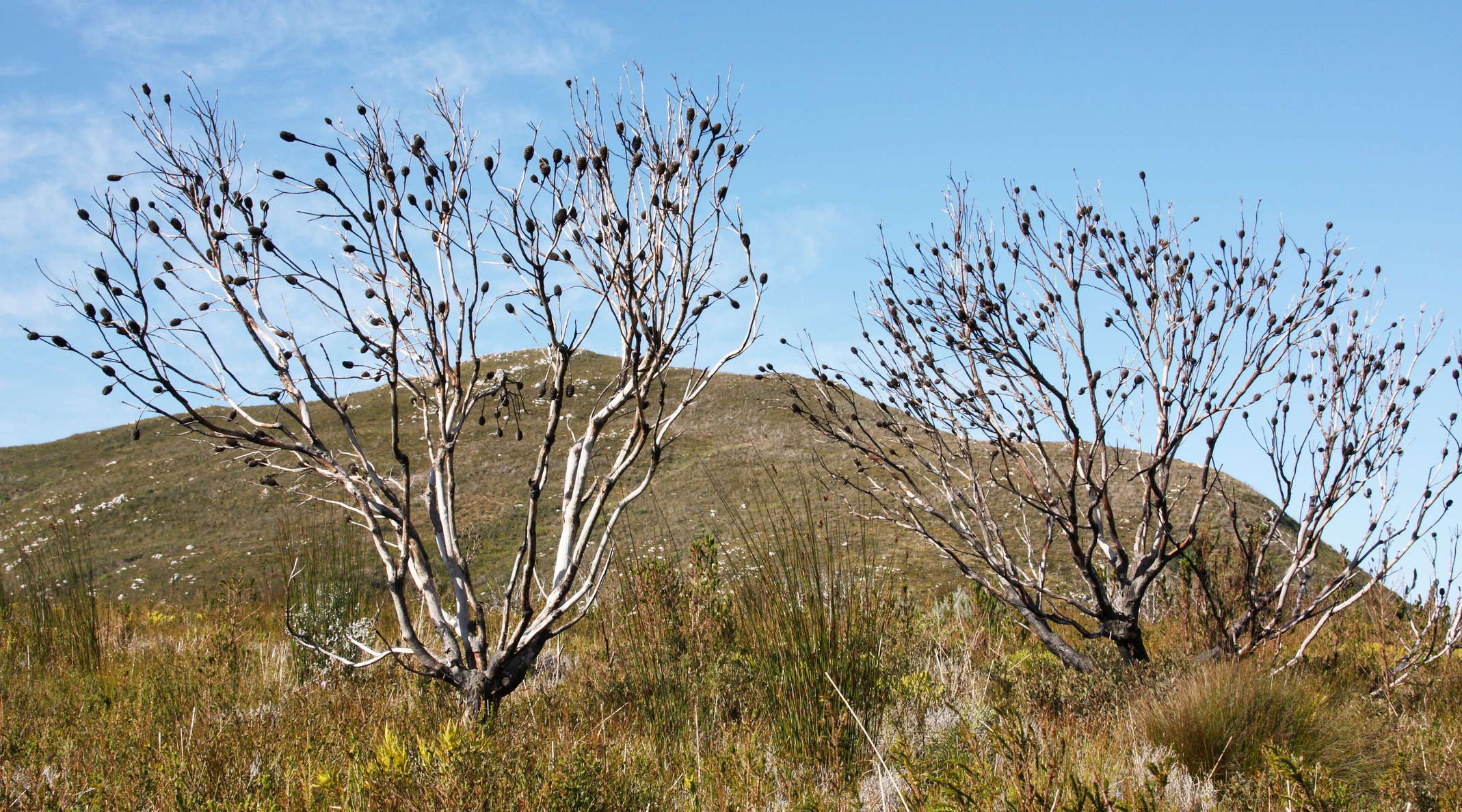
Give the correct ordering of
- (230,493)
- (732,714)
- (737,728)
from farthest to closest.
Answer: (230,493), (732,714), (737,728)

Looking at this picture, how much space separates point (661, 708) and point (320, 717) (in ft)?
5.96

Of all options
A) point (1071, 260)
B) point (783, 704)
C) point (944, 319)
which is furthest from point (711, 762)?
point (1071, 260)

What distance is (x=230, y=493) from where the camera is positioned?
3303 centimetres

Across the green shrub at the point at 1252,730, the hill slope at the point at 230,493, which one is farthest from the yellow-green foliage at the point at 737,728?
the hill slope at the point at 230,493

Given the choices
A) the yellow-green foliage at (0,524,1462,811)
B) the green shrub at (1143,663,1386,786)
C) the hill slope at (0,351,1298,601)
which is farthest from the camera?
the hill slope at (0,351,1298,601)

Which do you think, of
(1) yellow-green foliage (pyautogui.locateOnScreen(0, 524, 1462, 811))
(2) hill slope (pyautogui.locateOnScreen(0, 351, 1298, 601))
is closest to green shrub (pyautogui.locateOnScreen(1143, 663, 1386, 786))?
(1) yellow-green foliage (pyautogui.locateOnScreen(0, 524, 1462, 811))

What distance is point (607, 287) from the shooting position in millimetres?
4535

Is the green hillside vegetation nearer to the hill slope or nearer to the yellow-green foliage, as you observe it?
the yellow-green foliage

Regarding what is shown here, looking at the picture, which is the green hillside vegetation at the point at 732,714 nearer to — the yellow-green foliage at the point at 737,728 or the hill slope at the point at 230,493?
the yellow-green foliage at the point at 737,728

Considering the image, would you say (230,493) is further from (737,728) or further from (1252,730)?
(1252,730)

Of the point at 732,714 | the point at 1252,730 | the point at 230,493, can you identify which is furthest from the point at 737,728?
the point at 230,493

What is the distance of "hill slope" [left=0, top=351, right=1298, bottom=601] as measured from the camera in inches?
931

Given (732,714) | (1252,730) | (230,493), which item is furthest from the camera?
(230,493)

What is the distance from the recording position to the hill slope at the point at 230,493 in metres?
23.6
